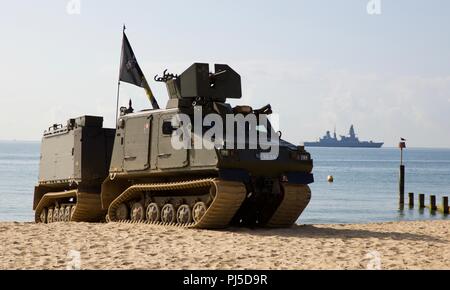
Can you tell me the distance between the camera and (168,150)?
1945 cm

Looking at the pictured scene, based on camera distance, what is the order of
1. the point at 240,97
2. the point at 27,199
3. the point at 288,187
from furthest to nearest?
the point at 27,199 → the point at 240,97 → the point at 288,187

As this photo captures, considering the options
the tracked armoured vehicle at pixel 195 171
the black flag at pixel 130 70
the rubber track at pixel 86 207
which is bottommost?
the rubber track at pixel 86 207

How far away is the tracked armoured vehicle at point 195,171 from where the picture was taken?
18.2 metres

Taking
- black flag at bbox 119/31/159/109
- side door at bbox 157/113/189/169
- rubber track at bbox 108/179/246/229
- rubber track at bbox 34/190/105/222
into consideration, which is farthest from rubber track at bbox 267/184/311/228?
black flag at bbox 119/31/159/109

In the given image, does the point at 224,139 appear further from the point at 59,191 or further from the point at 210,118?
the point at 59,191

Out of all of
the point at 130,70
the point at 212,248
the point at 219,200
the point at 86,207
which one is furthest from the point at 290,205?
A: the point at 130,70

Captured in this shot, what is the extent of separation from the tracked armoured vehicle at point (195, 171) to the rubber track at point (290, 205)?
25mm

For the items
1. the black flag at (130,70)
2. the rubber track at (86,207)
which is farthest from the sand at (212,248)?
the black flag at (130,70)

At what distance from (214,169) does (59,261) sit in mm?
5247

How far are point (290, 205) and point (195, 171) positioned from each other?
A: 262cm

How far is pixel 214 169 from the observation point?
1791cm

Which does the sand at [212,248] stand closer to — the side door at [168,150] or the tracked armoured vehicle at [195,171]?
the tracked armoured vehicle at [195,171]
